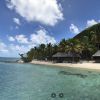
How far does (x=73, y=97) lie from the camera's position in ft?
62.0

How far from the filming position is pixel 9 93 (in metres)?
20.8

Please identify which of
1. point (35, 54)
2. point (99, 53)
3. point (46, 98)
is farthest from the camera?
point (35, 54)

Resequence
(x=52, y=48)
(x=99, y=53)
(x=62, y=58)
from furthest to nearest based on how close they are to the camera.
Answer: (x=52, y=48)
(x=62, y=58)
(x=99, y=53)

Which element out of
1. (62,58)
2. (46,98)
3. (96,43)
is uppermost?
(96,43)

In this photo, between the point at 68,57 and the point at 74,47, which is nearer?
the point at 74,47

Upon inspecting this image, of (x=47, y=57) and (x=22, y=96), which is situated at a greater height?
(x=47, y=57)

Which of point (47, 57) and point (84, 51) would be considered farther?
point (47, 57)

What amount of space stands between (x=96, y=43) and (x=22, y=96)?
68914mm

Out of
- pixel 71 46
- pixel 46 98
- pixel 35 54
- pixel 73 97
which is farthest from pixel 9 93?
pixel 35 54

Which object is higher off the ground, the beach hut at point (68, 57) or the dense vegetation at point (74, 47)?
the dense vegetation at point (74, 47)

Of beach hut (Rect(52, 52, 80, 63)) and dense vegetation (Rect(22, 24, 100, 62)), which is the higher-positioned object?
dense vegetation (Rect(22, 24, 100, 62))

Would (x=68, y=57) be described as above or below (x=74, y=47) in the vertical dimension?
below

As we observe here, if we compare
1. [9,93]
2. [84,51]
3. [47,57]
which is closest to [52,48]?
[47,57]

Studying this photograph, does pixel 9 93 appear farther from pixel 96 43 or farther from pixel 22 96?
pixel 96 43
